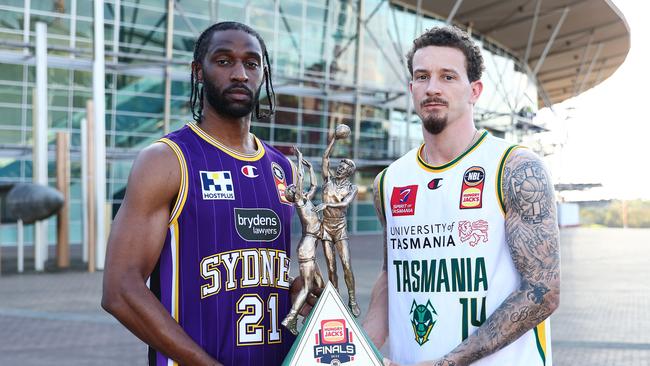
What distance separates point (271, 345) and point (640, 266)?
16736mm

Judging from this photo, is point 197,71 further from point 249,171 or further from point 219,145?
point 249,171

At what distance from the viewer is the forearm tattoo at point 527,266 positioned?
229cm

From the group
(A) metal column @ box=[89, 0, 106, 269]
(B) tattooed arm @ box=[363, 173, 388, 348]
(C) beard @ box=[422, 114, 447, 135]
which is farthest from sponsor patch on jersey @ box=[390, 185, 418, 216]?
(A) metal column @ box=[89, 0, 106, 269]

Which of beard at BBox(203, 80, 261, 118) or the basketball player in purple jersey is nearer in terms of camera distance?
the basketball player in purple jersey

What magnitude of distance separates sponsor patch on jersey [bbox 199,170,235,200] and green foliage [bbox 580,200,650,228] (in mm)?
40816

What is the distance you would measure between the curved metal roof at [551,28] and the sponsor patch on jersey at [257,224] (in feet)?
86.1

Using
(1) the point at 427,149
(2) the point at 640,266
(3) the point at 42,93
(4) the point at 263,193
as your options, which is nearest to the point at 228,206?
(4) the point at 263,193

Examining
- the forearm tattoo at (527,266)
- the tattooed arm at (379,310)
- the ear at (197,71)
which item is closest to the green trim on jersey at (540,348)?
the forearm tattoo at (527,266)

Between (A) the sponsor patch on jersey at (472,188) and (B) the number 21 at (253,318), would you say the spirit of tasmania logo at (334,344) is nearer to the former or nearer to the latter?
(B) the number 21 at (253,318)

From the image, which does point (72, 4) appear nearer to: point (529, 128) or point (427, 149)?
point (427, 149)

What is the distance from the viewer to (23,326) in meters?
9.01

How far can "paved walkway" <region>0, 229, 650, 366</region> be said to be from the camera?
7.25 m

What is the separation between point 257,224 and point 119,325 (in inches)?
287

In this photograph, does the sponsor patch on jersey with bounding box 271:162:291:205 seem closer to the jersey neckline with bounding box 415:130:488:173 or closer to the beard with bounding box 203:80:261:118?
the beard with bounding box 203:80:261:118
